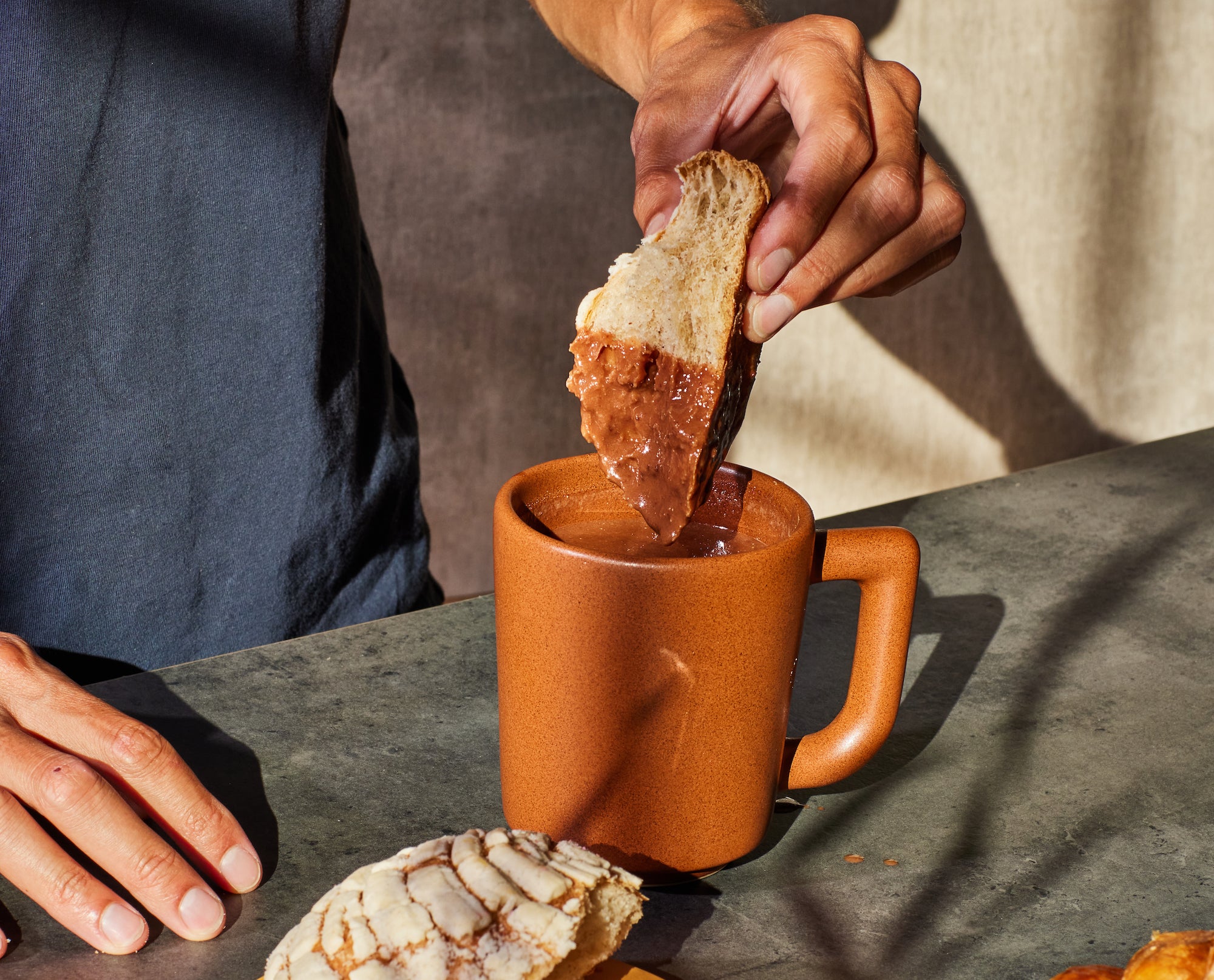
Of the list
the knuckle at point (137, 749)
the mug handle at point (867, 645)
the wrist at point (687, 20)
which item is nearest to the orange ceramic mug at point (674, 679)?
the mug handle at point (867, 645)

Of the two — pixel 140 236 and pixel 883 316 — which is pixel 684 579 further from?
pixel 883 316

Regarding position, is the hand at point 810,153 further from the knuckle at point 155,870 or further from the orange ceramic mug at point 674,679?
the knuckle at point 155,870

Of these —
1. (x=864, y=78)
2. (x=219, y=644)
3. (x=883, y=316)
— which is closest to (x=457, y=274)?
(x=883, y=316)

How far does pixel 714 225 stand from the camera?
809 mm

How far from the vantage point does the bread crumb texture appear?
0.77 meters

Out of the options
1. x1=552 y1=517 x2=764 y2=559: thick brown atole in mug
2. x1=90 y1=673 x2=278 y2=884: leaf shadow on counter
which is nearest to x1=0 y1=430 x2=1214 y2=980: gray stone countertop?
x1=90 y1=673 x2=278 y2=884: leaf shadow on counter

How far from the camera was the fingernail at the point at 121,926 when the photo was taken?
2.20 feet

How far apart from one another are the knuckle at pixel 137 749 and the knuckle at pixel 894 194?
588 millimetres

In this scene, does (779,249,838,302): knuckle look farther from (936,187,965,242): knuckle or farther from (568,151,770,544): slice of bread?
(936,187,965,242): knuckle

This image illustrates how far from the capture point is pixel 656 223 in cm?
88

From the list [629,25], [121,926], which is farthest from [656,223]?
[121,926]

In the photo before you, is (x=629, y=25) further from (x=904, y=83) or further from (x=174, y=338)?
(x=174, y=338)

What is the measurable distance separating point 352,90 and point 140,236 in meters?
1.51

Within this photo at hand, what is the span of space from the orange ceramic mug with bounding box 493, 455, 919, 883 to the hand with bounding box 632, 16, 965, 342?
0.60 feet
